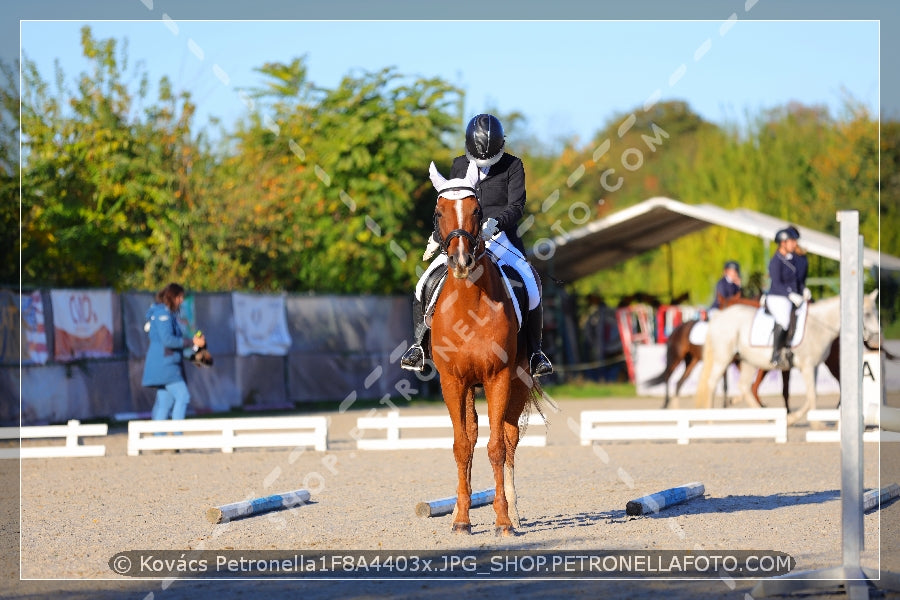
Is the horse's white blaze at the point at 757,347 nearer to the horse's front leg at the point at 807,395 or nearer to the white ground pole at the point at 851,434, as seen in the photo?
the horse's front leg at the point at 807,395

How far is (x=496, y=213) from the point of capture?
31.3ft

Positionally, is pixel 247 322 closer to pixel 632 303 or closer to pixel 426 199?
pixel 426 199

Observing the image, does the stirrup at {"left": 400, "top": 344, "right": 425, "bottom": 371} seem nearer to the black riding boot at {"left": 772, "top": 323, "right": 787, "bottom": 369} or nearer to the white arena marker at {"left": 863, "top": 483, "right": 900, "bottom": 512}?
the white arena marker at {"left": 863, "top": 483, "right": 900, "bottom": 512}

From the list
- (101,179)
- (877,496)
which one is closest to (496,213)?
(877,496)

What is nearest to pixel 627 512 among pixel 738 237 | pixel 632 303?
pixel 632 303

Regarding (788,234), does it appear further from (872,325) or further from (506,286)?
(506,286)

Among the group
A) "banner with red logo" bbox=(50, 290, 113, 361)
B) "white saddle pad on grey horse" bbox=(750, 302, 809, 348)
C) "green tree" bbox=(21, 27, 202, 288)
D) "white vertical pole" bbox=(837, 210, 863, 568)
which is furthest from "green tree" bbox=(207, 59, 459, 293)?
"white vertical pole" bbox=(837, 210, 863, 568)

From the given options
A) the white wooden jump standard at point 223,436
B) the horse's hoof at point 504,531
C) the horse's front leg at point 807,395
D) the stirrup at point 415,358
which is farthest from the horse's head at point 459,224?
the horse's front leg at point 807,395

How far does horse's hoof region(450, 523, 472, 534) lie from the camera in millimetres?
8797

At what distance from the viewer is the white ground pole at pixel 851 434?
6.56 m

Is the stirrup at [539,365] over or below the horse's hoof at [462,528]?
over

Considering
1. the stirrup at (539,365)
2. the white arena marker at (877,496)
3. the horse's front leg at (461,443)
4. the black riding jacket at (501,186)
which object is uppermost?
the black riding jacket at (501,186)

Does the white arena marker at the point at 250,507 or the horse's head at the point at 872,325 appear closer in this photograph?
the white arena marker at the point at 250,507

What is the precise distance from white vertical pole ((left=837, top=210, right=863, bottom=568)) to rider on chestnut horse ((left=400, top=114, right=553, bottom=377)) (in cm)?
305
